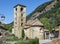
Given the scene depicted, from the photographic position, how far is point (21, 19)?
7681cm

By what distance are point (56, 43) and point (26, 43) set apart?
10.5 metres

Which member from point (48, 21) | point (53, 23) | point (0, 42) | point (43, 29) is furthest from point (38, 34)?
point (0, 42)

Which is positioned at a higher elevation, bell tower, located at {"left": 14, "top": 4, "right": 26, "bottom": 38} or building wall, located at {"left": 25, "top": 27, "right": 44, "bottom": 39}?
bell tower, located at {"left": 14, "top": 4, "right": 26, "bottom": 38}

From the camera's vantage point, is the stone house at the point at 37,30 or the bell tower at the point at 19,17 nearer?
the stone house at the point at 37,30

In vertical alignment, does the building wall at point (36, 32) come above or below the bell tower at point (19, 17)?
below

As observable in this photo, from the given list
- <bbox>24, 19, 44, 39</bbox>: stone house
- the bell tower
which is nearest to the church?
the bell tower

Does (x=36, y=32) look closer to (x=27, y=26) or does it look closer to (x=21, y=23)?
(x=27, y=26)

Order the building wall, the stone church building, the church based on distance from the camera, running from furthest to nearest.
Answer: the church
the stone church building
the building wall

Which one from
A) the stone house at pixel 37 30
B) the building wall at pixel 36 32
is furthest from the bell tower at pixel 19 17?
the stone house at pixel 37 30

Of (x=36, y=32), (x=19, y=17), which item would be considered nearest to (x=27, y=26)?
(x=36, y=32)

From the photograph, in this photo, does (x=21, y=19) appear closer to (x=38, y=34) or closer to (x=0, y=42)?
(x=38, y=34)

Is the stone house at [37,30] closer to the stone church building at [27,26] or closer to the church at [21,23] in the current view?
the stone church building at [27,26]

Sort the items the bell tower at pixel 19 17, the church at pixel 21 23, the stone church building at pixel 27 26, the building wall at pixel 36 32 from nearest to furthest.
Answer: the building wall at pixel 36 32 → the stone church building at pixel 27 26 → the church at pixel 21 23 → the bell tower at pixel 19 17

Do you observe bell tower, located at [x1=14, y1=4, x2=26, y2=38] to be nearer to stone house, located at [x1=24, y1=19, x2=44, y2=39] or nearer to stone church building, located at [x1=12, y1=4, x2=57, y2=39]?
stone church building, located at [x1=12, y1=4, x2=57, y2=39]
